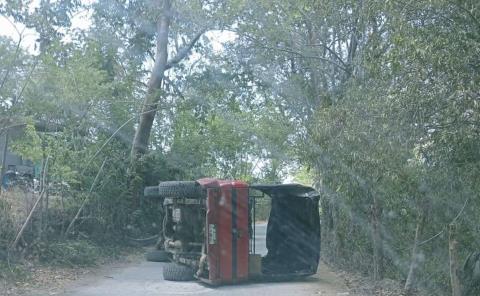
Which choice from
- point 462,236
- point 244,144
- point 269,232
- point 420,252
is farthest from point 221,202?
point 244,144

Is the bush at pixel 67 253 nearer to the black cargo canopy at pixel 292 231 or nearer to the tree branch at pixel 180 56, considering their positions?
the black cargo canopy at pixel 292 231

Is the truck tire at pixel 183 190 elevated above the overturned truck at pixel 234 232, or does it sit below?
above

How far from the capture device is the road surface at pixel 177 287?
12242mm

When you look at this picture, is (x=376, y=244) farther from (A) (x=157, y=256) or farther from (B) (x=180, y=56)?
(B) (x=180, y=56)

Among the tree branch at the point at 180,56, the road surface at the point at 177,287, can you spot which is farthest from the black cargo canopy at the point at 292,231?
the tree branch at the point at 180,56

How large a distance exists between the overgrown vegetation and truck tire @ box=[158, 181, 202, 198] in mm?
2572

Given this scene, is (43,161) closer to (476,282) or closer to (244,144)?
(476,282)

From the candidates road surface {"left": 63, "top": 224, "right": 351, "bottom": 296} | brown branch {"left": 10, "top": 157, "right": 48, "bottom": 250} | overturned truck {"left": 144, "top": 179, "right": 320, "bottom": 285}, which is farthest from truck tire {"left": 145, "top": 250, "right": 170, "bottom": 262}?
brown branch {"left": 10, "top": 157, "right": 48, "bottom": 250}

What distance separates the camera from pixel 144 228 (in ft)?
73.3

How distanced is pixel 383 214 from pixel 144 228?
11.9 m

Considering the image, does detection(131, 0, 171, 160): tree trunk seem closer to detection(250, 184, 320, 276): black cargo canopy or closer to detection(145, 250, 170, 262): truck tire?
detection(145, 250, 170, 262): truck tire

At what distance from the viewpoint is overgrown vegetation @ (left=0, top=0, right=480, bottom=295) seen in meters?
8.09

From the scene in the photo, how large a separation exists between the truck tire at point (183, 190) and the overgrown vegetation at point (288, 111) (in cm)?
257

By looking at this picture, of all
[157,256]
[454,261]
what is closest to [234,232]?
[454,261]
